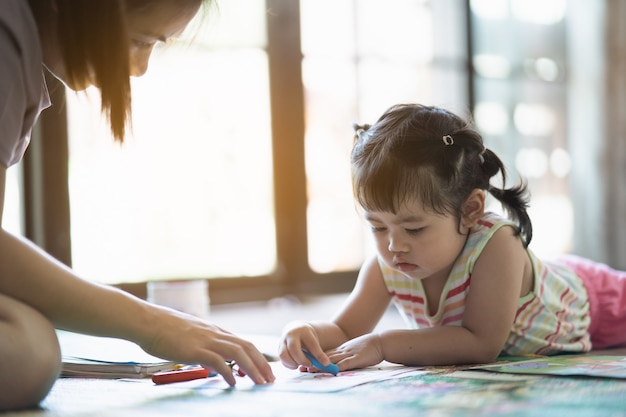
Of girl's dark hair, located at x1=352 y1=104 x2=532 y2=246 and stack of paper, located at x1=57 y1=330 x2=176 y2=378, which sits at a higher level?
girl's dark hair, located at x1=352 y1=104 x2=532 y2=246

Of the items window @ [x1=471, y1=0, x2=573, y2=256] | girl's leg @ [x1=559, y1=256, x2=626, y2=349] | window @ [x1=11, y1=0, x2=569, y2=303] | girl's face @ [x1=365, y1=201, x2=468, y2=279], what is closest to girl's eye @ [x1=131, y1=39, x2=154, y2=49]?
girl's face @ [x1=365, y1=201, x2=468, y2=279]

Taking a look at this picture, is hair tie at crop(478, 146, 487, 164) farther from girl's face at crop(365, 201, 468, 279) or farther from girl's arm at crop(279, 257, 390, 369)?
girl's arm at crop(279, 257, 390, 369)

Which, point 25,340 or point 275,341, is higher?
point 25,340

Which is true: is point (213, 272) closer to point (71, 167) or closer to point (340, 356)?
point (71, 167)

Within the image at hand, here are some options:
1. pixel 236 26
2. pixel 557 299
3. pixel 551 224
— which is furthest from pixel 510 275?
pixel 551 224

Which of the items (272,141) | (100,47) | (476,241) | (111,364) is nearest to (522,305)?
(476,241)

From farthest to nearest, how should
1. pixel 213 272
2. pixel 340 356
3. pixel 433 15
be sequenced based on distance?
1. pixel 433 15
2. pixel 213 272
3. pixel 340 356

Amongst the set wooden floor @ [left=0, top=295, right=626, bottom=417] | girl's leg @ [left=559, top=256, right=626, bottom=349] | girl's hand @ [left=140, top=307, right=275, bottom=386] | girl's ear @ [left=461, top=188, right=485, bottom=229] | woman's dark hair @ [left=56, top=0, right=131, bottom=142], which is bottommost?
girl's leg @ [left=559, top=256, right=626, bottom=349]

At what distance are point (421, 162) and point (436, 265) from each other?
14 cm

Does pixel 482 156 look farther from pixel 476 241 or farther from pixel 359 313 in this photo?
pixel 359 313

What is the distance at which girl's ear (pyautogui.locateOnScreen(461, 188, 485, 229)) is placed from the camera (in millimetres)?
1124

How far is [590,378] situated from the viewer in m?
0.87

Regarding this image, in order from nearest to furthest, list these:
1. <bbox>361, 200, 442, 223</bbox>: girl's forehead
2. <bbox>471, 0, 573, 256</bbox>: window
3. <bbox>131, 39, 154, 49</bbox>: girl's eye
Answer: <bbox>131, 39, 154, 49</bbox>: girl's eye, <bbox>361, 200, 442, 223</bbox>: girl's forehead, <bbox>471, 0, 573, 256</bbox>: window

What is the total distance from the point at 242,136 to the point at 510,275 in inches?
55.2
